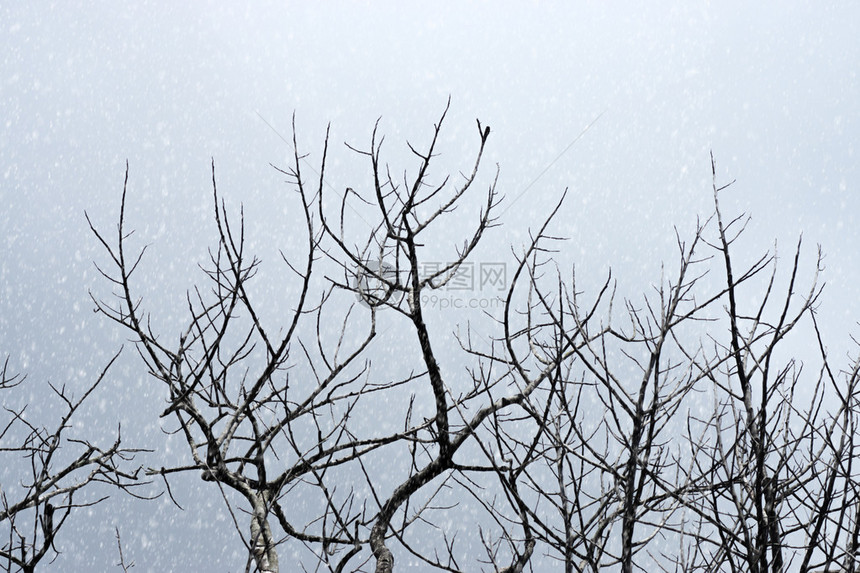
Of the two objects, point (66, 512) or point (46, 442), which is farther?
point (46, 442)

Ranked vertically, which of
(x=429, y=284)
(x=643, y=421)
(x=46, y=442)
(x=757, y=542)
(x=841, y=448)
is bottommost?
(x=757, y=542)

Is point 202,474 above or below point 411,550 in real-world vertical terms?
above

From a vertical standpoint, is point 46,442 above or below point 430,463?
above

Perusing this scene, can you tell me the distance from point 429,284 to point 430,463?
917 mm

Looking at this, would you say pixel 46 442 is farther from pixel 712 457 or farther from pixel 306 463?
pixel 712 457

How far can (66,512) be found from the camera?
10.6ft

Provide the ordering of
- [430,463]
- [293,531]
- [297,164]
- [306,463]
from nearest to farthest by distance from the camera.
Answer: [297,164] → [306,463] → [430,463] → [293,531]

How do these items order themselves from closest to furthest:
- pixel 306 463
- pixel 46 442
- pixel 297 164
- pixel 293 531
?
pixel 297 164 → pixel 306 463 → pixel 293 531 → pixel 46 442

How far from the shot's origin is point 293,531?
387 cm

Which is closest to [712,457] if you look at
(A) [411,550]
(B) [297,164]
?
(A) [411,550]

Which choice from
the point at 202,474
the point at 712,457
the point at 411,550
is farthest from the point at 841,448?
the point at 202,474

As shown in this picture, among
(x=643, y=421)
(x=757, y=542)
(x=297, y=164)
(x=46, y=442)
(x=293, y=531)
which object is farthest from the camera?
(x=46, y=442)

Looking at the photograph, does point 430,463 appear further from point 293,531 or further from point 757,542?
point 757,542

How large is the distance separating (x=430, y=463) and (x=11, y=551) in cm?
229
